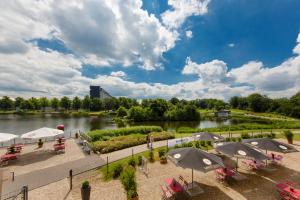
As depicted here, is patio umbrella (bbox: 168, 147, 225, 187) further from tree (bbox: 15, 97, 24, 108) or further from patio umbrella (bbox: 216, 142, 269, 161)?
tree (bbox: 15, 97, 24, 108)

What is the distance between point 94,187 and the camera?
8.02m

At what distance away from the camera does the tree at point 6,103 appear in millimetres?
91756

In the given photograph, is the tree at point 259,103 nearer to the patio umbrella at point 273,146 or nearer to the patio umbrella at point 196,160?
the patio umbrella at point 273,146

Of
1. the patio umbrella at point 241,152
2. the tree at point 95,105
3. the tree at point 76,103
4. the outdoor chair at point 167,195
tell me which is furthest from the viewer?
the tree at point 95,105

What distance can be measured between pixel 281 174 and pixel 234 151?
387 centimetres

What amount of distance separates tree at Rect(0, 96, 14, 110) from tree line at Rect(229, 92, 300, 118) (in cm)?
14461

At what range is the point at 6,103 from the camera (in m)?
92.0

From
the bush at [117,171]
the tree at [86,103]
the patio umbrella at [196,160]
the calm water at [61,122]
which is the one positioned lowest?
the calm water at [61,122]

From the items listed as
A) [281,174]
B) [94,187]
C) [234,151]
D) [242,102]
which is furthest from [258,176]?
[242,102]

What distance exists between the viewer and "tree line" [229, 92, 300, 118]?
72125 millimetres

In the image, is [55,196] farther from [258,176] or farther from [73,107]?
[73,107]

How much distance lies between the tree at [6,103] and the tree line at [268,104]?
474ft

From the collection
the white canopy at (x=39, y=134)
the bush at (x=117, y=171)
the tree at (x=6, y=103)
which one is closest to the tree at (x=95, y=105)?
the tree at (x=6, y=103)

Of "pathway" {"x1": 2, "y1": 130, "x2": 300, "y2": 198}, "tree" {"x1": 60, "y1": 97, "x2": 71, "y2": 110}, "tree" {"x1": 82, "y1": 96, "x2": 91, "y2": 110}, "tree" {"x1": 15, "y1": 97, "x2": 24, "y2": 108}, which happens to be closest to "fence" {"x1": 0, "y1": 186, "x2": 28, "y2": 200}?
"pathway" {"x1": 2, "y1": 130, "x2": 300, "y2": 198}
